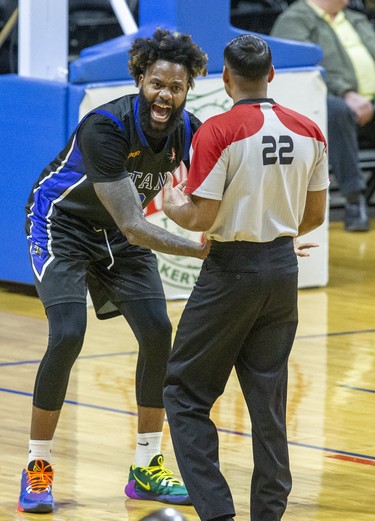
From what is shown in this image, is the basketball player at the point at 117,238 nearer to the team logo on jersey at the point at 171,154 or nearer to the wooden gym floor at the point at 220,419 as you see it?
the team logo on jersey at the point at 171,154

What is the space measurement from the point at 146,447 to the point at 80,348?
48 cm

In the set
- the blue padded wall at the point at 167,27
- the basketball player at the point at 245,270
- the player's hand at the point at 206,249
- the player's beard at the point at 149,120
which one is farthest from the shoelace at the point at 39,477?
the blue padded wall at the point at 167,27

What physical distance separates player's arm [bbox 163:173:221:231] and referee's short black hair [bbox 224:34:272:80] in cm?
40

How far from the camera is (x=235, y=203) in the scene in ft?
13.0

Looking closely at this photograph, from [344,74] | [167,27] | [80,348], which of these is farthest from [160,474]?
[344,74]

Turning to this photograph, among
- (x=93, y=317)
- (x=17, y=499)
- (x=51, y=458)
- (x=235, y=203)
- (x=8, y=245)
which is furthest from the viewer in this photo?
(x=8, y=245)

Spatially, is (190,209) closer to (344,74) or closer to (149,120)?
(149,120)

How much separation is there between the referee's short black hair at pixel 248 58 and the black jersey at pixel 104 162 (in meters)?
0.66

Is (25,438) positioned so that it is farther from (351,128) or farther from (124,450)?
(351,128)

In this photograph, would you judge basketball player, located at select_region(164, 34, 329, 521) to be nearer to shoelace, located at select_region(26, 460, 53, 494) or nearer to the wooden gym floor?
the wooden gym floor

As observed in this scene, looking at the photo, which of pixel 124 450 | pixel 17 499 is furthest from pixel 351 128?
pixel 17 499

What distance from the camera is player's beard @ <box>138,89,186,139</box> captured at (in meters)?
4.57

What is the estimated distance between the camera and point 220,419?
19.4 ft

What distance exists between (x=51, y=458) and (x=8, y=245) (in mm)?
3512
